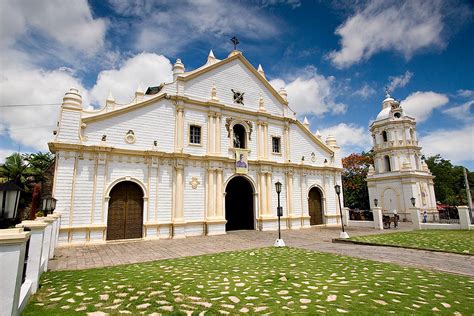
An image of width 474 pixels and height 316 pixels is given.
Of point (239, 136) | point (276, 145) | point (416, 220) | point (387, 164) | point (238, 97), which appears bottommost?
point (416, 220)

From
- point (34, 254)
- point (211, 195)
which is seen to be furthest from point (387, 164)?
point (34, 254)

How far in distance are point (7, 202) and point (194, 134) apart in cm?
1340

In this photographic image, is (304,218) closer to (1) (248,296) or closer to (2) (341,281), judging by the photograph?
(2) (341,281)

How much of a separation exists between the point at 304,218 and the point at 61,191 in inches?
618

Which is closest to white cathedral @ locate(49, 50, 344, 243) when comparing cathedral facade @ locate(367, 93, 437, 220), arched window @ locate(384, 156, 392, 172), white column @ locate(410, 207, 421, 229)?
white column @ locate(410, 207, 421, 229)

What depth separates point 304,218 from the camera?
19.8 m

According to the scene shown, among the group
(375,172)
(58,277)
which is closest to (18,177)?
(58,277)

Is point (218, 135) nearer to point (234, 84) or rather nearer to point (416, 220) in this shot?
point (234, 84)

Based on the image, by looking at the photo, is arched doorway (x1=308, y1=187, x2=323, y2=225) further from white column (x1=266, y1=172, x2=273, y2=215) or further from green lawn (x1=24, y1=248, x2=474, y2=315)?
green lawn (x1=24, y1=248, x2=474, y2=315)

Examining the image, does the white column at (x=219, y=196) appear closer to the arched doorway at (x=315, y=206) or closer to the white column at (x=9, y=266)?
the arched doorway at (x=315, y=206)

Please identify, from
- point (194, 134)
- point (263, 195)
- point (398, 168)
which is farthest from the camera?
point (398, 168)

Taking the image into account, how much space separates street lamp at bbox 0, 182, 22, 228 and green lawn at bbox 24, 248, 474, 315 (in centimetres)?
162

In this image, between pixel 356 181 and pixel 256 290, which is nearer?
pixel 256 290

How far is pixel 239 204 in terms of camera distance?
1944 centimetres
